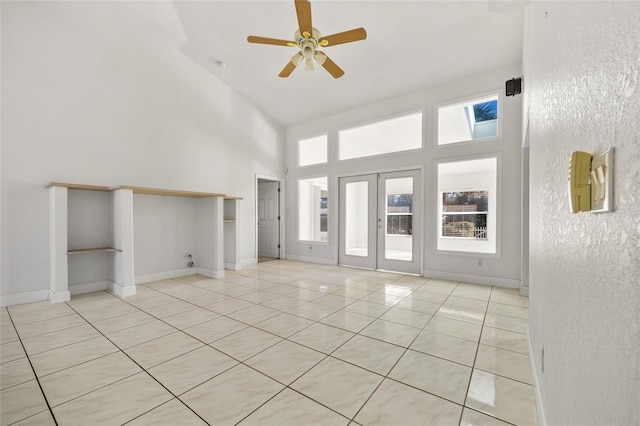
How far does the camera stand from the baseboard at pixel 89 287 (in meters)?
3.93

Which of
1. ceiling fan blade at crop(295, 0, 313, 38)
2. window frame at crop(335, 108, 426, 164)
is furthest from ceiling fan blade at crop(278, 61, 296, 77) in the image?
window frame at crop(335, 108, 426, 164)

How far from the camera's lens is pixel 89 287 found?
13.3 ft

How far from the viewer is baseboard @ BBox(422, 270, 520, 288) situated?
421 cm

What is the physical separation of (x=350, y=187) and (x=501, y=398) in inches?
186

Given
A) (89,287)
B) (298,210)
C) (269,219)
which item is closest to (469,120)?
(298,210)

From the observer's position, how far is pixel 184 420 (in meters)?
1.49

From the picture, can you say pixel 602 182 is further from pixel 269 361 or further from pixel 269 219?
pixel 269 219

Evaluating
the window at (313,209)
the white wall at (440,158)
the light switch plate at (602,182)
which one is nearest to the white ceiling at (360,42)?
the white wall at (440,158)

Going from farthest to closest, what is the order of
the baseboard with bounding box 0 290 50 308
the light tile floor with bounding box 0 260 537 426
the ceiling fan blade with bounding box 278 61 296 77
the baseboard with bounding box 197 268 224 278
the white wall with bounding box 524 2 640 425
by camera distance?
1. the baseboard with bounding box 197 268 224 278
2. the ceiling fan blade with bounding box 278 61 296 77
3. the baseboard with bounding box 0 290 50 308
4. the light tile floor with bounding box 0 260 537 426
5. the white wall with bounding box 524 2 640 425

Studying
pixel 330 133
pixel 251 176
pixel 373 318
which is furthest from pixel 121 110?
pixel 373 318

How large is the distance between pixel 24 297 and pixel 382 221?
5.60m

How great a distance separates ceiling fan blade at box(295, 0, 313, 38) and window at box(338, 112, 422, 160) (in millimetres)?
2873

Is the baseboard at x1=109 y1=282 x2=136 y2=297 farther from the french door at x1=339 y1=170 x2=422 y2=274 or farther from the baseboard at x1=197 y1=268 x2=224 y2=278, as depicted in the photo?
the french door at x1=339 y1=170 x2=422 y2=274

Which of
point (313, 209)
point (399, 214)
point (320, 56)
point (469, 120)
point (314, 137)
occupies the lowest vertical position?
point (399, 214)
